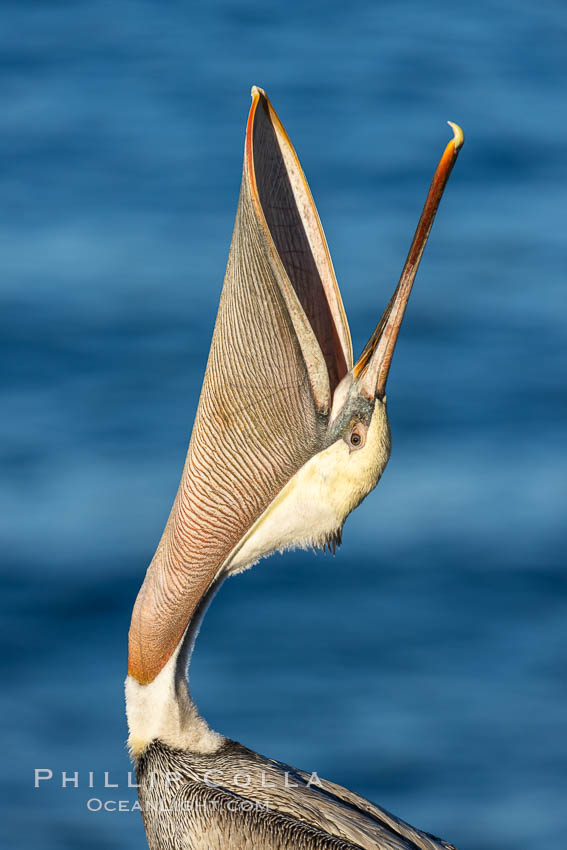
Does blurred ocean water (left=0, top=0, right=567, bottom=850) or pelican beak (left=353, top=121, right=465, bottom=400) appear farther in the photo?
blurred ocean water (left=0, top=0, right=567, bottom=850)

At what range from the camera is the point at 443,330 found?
7.02 m

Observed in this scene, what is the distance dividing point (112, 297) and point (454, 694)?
2.70 meters

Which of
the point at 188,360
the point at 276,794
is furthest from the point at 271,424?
the point at 188,360

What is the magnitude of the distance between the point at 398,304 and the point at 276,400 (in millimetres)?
333

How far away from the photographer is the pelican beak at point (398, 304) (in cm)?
266

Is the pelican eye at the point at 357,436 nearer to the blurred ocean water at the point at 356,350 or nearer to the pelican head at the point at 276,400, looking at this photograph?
the pelican head at the point at 276,400

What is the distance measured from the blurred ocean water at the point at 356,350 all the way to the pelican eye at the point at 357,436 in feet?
8.39

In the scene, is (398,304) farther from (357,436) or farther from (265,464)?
(265,464)

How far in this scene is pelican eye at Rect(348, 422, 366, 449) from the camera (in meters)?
2.95

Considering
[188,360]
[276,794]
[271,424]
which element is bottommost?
[276,794]

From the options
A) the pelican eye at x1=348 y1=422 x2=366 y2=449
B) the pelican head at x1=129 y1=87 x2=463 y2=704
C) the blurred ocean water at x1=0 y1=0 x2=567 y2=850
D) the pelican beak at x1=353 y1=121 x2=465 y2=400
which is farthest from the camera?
the blurred ocean water at x1=0 y1=0 x2=567 y2=850

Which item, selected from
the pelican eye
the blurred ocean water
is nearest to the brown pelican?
the pelican eye

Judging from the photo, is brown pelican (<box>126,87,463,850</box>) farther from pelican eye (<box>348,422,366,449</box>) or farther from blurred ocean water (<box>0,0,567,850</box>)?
blurred ocean water (<box>0,0,567,850</box>)

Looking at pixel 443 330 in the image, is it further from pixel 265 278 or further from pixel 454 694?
pixel 265 278
